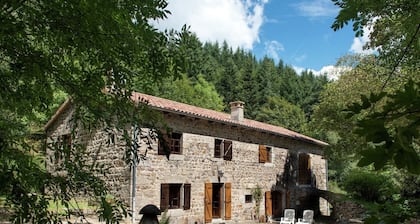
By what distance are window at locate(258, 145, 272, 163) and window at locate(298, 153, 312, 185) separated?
320 centimetres

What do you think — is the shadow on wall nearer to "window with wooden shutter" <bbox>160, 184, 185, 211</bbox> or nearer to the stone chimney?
the stone chimney

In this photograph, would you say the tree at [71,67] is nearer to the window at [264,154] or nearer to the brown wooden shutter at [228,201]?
the brown wooden shutter at [228,201]

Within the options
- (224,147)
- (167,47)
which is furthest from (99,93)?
(224,147)

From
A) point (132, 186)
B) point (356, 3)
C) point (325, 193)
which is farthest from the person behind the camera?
point (325, 193)

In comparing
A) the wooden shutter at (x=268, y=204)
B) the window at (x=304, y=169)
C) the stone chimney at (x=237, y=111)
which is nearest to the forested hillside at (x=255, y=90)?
the window at (x=304, y=169)

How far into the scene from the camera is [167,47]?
344cm

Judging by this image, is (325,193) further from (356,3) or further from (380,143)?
(380,143)

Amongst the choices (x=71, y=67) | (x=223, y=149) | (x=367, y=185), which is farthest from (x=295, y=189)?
(x=71, y=67)

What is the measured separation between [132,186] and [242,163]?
598 cm

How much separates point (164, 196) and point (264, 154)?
6451 millimetres

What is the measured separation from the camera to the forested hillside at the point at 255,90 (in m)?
40.8

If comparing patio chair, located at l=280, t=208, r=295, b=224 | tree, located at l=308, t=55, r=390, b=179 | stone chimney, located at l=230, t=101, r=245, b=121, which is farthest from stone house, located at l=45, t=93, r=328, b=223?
tree, located at l=308, t=55, r=390, b=179

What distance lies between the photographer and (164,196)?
537 inches

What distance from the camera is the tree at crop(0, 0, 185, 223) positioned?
9.18 feet
